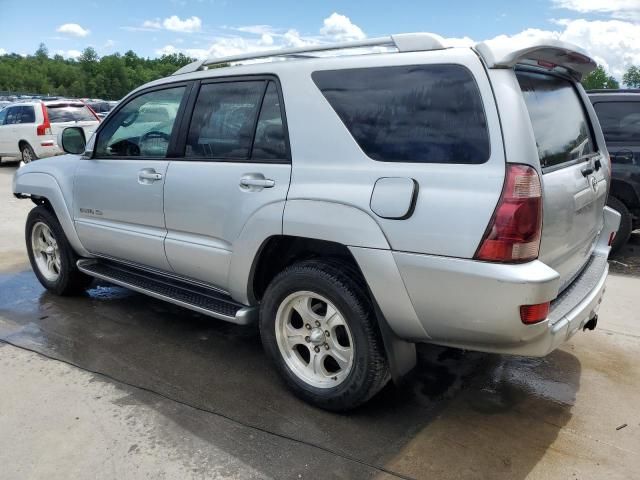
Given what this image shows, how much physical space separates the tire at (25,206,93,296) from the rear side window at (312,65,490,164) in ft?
9.69

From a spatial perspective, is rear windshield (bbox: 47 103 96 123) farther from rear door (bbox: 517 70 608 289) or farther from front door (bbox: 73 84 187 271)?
rear door (bbox: 517 70 608 289)

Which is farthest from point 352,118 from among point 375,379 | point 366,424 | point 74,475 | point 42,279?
point 42,279

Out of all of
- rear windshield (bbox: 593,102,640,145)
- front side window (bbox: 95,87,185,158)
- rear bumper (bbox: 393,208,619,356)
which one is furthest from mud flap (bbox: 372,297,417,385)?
rear windshield (bbox: 593,102,640,145)

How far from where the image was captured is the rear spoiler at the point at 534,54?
2.51 metres

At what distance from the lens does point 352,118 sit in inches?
114

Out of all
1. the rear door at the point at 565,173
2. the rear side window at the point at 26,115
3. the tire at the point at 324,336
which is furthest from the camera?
the rear side window at the point at 26,115

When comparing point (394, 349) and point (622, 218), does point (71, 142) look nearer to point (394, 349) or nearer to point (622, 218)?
point (394, 349)

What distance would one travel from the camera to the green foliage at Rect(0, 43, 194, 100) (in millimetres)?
84312

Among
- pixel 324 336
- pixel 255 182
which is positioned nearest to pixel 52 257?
pixel 255 182

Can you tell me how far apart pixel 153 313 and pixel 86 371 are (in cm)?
108

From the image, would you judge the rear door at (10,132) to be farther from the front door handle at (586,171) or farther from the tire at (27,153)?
the front door handle at (586,171)

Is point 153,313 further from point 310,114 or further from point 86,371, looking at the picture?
point 310,114

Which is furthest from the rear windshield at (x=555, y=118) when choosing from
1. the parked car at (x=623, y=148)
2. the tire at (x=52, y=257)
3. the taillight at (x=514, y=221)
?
the tire at (x=52, y=257)

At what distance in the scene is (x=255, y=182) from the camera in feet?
10.5
